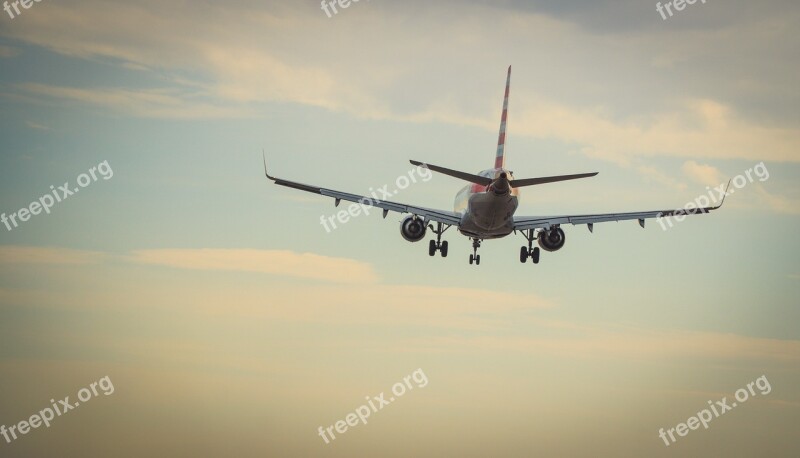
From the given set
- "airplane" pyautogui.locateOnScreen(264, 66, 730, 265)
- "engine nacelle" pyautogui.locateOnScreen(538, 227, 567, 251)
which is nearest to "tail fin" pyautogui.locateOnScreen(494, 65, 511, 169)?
"airplane" pyautogui.locateOnScreen(264, 66, 730, 265)

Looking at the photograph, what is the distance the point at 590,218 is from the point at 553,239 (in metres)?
4.17

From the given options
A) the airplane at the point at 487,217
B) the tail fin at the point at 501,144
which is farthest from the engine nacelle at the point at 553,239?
the tail fin at the point at 501,144

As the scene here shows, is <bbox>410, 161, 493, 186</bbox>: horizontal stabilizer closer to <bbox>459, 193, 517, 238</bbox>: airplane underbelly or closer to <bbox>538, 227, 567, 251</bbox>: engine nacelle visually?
<bbox>459, 193, 517, 238</bbox>: airplane underbelly

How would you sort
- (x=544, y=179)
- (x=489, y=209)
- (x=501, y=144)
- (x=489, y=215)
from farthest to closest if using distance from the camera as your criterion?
(x=501, y=144), (x=489, y=215), (x=489, y=209), (x=544, y=179)

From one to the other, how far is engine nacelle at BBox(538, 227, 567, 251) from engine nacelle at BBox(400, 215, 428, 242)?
902 centimetres

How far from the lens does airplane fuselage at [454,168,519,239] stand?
74312 mm

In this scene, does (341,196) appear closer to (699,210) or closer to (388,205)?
(388,205)

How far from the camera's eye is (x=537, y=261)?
3334 inches

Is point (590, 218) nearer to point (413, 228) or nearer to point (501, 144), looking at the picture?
point (501, 144)

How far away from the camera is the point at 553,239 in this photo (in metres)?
81.9

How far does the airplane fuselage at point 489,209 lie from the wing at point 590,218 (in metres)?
1.84

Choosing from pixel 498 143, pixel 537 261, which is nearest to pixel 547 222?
pixel 537 261

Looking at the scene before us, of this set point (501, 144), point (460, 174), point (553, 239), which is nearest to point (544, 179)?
point (460, 174)

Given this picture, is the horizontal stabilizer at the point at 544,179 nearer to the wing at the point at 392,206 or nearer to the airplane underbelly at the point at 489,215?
the airplane underbelly at the point at 489,215
